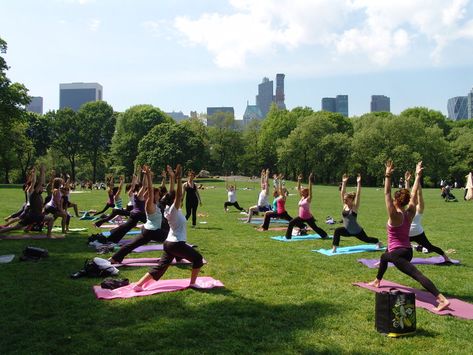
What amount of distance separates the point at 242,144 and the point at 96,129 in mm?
30338

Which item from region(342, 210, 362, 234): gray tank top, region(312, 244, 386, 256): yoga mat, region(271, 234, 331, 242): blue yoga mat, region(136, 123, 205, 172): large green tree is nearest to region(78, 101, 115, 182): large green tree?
region(136, 123, 205, 172): large green tree

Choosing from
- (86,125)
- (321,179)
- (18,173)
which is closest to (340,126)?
(321,179)

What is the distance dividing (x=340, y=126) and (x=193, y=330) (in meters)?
89.1

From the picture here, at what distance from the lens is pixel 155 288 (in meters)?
8.48

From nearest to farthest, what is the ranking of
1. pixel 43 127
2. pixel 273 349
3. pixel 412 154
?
pixel 273 349
pixel 412 154
pixel 43 127

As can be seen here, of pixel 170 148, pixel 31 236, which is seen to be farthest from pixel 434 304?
pixel 170 148

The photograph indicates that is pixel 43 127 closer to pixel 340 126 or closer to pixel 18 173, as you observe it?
pixel 18 173

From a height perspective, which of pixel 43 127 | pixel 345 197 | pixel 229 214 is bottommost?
pixel 229 214

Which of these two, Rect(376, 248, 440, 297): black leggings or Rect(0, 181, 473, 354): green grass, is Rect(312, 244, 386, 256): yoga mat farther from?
Rect(376, 248, 440, 297): black leggings

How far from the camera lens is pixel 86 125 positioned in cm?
8344

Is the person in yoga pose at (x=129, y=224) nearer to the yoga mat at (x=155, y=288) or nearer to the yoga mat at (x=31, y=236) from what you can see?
the yoga mat at (x=31, y=236)

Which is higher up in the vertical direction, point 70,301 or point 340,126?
point 340,126

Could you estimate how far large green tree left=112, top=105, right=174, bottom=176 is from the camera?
83062 mm

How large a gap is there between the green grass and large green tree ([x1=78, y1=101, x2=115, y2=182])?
248 feet
